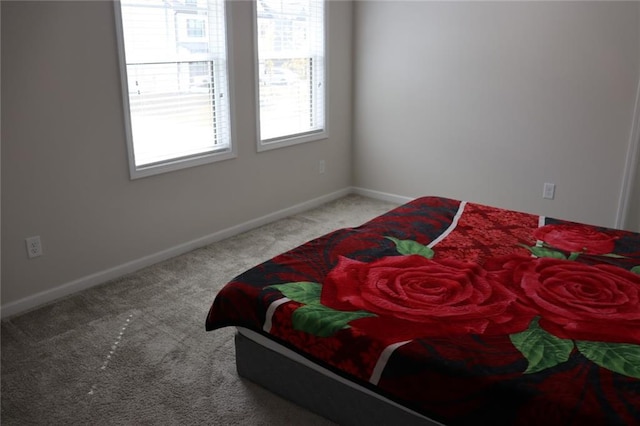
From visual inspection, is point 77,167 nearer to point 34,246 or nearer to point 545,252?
point 34,246

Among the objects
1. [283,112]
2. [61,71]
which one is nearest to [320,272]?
[61,71]

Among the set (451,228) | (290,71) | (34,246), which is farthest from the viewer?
(290,71)

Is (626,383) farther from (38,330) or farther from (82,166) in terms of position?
(82,166)

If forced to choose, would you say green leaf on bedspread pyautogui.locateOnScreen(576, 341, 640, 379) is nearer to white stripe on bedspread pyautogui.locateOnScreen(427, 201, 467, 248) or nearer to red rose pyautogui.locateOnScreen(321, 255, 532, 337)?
red rose pyautogui.locateOnScreen(321, 255, 532, 337)

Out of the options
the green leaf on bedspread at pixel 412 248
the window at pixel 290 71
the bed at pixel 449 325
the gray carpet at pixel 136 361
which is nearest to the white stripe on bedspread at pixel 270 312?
the bed at pixel 449 325

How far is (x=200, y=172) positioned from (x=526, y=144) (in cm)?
244

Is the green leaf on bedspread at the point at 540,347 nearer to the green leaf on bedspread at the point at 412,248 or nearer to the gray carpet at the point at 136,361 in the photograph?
the green leaf on bedspread at the point at 412,248

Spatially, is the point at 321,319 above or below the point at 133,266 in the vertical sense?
above

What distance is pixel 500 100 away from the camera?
406 cm

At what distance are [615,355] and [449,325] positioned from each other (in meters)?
0.51

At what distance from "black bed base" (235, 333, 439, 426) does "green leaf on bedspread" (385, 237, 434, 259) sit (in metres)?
0.71

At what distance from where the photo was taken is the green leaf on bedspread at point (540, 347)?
1.61 m

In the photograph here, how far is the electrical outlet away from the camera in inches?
113

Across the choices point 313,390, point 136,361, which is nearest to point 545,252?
point 313,390
